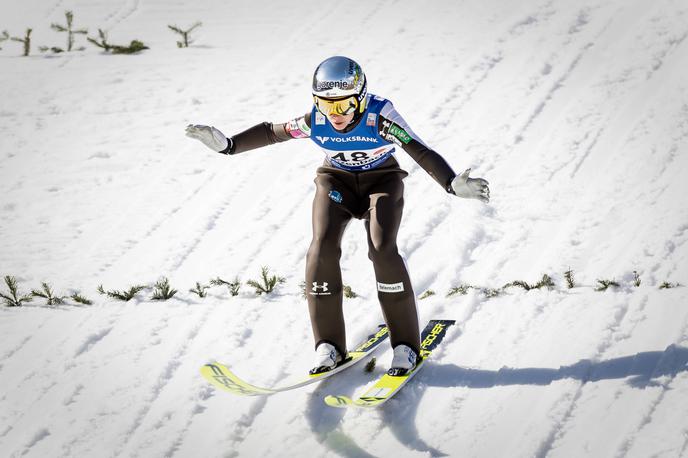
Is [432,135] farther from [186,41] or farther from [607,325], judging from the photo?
[186,41]

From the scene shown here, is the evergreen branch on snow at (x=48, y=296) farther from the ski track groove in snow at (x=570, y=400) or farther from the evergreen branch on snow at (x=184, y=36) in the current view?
the evergreen branch on snow at (x=184, y=36)

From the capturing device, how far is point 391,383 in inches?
188

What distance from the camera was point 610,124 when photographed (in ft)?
27.6

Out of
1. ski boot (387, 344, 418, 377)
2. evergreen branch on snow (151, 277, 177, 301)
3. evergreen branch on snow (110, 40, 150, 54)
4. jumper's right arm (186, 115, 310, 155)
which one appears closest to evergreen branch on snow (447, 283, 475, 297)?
ski boot (387, 344, 418, 377)

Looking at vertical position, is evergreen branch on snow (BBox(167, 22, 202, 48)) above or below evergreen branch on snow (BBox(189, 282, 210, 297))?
above

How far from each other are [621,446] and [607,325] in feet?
4.47

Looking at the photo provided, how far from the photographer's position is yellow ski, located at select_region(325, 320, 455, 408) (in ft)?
14.5

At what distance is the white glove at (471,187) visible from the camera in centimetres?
456

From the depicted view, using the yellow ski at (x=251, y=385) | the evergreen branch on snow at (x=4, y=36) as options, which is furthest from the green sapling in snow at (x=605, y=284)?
the evergreen branch on snow at (x=4, y=36)

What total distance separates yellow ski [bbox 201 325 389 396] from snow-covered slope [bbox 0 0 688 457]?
0.13 m

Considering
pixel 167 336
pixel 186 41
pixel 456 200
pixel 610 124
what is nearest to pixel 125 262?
pixel 167 336

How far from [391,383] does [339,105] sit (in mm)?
1943

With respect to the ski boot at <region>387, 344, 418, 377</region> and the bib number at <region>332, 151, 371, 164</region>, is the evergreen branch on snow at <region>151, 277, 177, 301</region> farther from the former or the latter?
the ski boot at <region>387, 344, 418, 377</region>

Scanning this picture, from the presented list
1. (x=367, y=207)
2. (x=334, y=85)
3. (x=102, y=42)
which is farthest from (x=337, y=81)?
(x=102, y=42)
